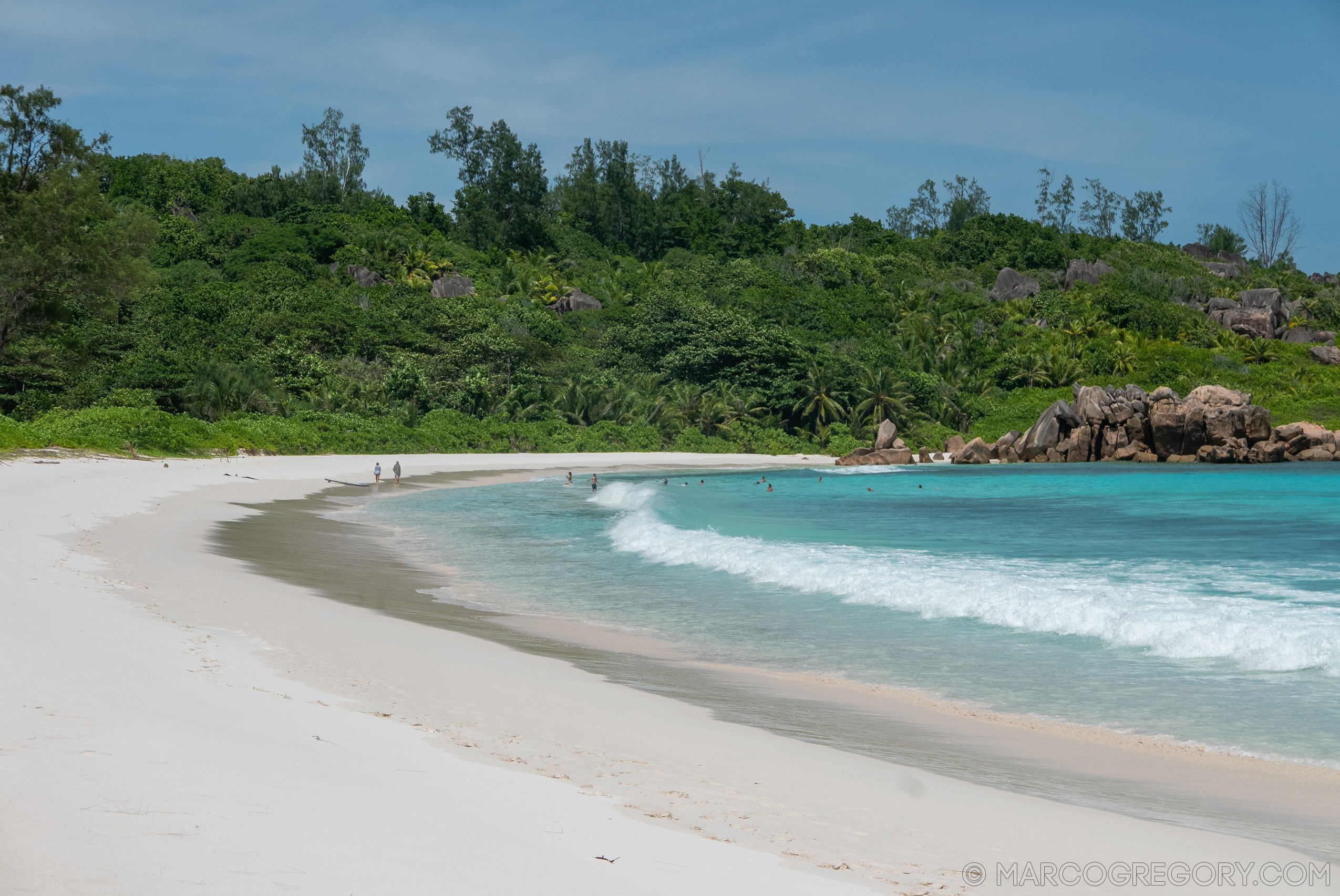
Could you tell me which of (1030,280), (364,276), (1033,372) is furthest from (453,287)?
(1030,280)

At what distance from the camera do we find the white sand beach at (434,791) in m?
3.46

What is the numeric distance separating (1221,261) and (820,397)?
222 ft

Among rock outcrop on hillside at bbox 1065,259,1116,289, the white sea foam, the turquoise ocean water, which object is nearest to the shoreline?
the turquoise ocean water

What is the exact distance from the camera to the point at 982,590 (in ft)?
41.5

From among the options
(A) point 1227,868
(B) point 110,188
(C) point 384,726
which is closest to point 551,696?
(C) point 384,726

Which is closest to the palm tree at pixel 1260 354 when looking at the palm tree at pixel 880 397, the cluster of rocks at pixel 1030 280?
the cluster of rocks at pixel 1030 280

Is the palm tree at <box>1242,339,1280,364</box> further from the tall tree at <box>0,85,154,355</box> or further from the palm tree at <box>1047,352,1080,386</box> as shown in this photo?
the tall tree at <box>0,85,154,355</box>

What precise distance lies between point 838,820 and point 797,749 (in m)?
1.47

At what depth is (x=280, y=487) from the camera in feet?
93.4

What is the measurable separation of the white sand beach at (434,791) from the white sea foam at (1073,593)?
4246 millimetres

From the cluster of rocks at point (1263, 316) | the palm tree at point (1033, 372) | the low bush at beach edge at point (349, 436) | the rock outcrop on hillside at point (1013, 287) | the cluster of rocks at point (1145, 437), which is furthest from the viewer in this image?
the rock outcrop on hillside at point (1013, 287)

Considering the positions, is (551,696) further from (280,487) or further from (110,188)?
(110,188)

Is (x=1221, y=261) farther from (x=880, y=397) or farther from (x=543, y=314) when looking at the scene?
(x=543, y=314)

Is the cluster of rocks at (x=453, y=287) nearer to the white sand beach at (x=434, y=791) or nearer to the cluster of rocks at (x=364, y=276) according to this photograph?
the cluster of rocks at (x=364, y=276)
